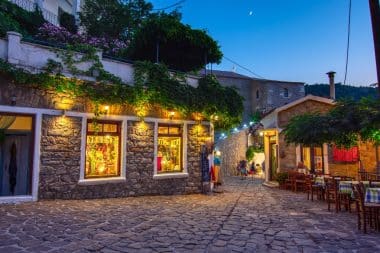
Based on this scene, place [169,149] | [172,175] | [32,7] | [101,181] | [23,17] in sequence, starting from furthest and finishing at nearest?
[32,7]
[23,17]
[169,149]
[172,175]
[101,181]

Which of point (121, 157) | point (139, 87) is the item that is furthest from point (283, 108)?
point (121, 157)

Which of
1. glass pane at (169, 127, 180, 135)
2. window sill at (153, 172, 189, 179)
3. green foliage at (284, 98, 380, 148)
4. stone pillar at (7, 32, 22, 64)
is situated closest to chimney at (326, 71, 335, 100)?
green foliage at (284, 98, 380, 148)

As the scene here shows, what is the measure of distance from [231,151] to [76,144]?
1654cm

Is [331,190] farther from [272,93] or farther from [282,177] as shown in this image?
[272,93]

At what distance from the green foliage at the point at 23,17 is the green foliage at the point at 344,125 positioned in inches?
536

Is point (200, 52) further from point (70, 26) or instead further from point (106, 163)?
point (70, 26)

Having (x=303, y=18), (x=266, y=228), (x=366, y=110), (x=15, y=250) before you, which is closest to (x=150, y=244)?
(x=15, y=250)

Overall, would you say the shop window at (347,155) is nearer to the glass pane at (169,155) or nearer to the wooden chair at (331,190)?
the wooden chair at (331,190)

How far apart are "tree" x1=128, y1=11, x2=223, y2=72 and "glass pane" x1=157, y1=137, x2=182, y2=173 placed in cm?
340

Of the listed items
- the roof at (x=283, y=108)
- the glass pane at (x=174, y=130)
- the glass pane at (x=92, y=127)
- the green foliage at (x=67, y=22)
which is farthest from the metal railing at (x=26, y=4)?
the roof at (x=283, y=108)

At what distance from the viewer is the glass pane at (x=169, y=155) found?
1158cm

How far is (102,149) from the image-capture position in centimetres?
1039

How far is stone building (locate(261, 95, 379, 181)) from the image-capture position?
1493cm

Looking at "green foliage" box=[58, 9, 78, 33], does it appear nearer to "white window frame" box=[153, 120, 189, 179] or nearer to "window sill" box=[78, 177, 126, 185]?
"white window frame" box=[153, 120, 189, 179]
